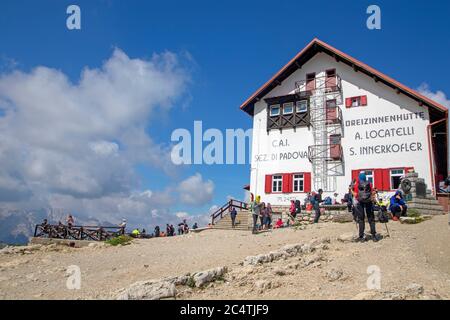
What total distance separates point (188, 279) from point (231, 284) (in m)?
0.92

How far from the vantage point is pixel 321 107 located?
24.9 metres

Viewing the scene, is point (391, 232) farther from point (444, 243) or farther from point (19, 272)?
point (19, 272)

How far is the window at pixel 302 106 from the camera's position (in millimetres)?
25659

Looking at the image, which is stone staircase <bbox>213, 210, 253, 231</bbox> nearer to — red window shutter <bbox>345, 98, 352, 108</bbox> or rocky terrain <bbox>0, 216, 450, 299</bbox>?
red window shutter <bbox>345, 98, 352, 108</bbox>

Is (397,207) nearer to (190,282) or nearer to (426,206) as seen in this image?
(426,206)

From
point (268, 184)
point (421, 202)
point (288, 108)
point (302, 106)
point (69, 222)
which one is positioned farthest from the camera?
point (288, 108)

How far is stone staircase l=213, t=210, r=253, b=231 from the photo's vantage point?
22.9 meters

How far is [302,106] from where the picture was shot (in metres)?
25.9

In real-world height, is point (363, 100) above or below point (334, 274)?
above

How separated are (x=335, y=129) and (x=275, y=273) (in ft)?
60.2

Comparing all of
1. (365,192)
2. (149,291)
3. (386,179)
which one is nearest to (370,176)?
(386,179)

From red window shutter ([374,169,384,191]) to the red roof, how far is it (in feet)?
16.4

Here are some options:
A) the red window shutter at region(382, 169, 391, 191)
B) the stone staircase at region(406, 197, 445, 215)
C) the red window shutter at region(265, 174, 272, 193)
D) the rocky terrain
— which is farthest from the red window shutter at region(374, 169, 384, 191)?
the rocky terrain

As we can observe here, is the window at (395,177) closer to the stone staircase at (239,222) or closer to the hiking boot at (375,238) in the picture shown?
the stone staircase at (239,222)
